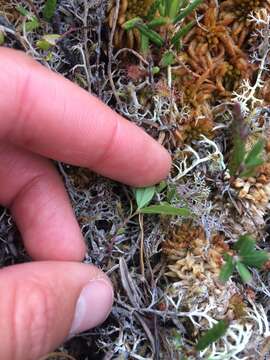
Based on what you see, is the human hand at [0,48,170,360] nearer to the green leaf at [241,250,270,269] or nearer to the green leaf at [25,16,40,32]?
the green leaf at [25,16,40,32]

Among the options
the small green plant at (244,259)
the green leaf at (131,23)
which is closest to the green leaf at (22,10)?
the green leaf at (131,23)

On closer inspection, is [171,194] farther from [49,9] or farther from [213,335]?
[49,9]

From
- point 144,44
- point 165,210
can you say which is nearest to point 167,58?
point 144,44

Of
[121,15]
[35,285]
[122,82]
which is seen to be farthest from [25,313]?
[121,15]

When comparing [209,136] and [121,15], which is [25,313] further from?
[121,15]

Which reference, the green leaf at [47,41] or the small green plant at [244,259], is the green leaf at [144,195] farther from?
the green leaf at [47,41]
